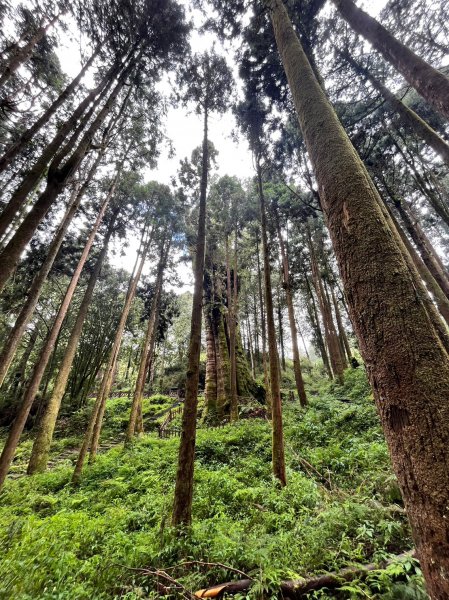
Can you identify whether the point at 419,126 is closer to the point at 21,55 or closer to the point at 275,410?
the point at 275,410

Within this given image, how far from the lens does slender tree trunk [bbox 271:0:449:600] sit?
0.90m

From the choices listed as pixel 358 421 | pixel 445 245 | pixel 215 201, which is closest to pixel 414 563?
pixel 358 421

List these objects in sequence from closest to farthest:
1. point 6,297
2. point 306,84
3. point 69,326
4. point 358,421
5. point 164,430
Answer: point 306,84 → point 358,421 → point 6,297 → point 164,430 → point 69,326

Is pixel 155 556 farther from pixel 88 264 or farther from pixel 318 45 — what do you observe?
pixel 88 264

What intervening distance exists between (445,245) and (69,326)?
3461cm

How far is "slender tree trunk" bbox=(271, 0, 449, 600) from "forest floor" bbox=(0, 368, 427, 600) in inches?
91.6

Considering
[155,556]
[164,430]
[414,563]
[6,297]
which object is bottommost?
[155,556]

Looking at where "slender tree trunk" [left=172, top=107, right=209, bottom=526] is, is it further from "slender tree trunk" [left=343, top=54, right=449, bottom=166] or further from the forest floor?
"slender tree trunk" [left=343, top=54, right=449, bottom=166]

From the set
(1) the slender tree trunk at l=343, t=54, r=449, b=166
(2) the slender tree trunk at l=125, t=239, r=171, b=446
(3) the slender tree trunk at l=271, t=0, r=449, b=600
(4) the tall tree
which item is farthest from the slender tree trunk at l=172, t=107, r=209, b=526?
(2) the slender tree trunk at l=125, t=239, r=171, b=446

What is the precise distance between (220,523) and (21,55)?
11652mm

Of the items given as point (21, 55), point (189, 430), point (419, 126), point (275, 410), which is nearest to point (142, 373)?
point (275, 410)

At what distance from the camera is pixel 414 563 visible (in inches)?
102

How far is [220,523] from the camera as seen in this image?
441cm

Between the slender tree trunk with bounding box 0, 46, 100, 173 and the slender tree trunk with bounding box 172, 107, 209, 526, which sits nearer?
the slender tree trunk with bounding box 172, 107, 209, 526
